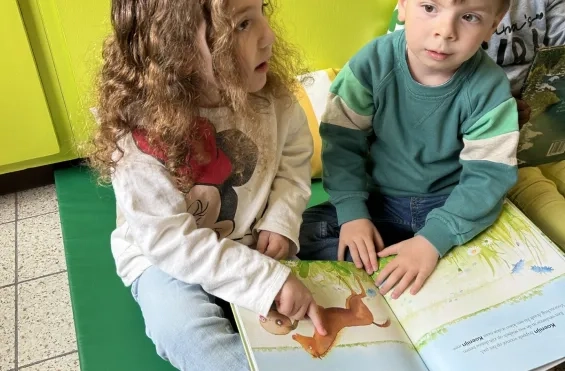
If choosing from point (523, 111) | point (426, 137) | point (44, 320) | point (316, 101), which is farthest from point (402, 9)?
point (44, 320)

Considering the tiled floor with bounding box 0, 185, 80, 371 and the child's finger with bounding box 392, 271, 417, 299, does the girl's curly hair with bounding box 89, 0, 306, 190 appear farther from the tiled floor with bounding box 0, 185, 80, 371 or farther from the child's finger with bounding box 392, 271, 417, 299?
the tiled floor with bounding box 0, 185, 80, 371

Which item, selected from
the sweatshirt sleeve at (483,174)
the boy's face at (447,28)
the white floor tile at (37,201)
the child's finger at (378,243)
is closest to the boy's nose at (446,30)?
the boy's face at (447,28)

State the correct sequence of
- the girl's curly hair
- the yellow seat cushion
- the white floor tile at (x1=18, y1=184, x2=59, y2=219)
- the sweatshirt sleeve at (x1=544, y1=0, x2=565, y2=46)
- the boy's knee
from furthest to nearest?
the white floor tile at (x1=18, y1=184, x2=59, y2=219) → the yellow seat cushion → the sweatshirt sleeve at (x1=544, y1=0, x2=565, y2=46) → the boy's knee → the girl's curly hair

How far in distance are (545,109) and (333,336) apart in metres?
0.60

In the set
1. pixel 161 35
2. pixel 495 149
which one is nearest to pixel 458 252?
pixel 495 149

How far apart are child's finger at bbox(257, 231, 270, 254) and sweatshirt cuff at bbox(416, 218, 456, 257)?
0.25 metres

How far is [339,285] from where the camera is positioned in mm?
835

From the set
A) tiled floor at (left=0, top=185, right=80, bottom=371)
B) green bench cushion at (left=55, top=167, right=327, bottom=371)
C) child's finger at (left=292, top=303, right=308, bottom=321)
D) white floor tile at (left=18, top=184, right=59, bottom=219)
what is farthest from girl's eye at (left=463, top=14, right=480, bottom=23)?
white floor tile at (left=18, top=184, right=59, bottom=219)

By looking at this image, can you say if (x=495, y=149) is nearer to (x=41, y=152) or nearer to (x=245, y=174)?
(x=245, y=174)

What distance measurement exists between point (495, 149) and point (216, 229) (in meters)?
0.46

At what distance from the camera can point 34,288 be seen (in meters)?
1.22

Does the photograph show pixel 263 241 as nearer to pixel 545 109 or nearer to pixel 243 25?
pixel 243 25

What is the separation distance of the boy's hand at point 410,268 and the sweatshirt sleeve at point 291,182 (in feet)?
0.51

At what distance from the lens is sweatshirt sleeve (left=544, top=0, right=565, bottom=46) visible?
1200 mm
